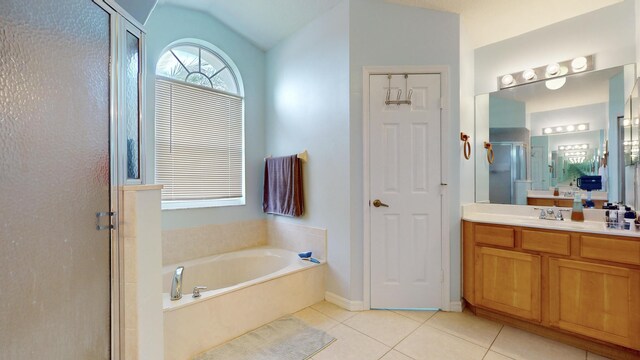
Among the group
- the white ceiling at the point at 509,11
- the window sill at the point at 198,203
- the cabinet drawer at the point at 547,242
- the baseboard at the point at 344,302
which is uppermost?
the white ceiling at the point at 509,11

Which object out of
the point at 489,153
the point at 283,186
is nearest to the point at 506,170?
the point at 489,153

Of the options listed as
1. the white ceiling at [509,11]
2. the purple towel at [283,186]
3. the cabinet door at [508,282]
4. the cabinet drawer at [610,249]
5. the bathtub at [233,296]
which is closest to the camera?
the cabinet drawer at [610,249]

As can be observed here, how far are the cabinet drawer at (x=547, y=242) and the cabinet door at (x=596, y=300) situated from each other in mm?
77

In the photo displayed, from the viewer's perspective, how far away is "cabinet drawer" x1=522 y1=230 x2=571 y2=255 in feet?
5.92

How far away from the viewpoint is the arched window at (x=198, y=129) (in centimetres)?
255

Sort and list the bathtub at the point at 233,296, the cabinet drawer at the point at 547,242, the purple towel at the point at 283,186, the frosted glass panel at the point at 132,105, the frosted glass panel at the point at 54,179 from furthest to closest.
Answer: the purple towel at the point at 283,186 < the cabinet drawer at the point at 547,242 < the bathtub at the point at 233,296 < the frosted glass panel at the point at 132,105 < the frosted glass panel at the point at 54,179

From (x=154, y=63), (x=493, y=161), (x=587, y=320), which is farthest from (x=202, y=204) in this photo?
(x=587, y=320)

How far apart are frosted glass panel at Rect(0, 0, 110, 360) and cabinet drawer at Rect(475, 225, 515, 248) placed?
8.15 feet

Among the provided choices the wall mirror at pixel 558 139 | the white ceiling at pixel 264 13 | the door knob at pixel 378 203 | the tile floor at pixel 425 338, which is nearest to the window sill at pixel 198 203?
the tile floor at pixel 425 338

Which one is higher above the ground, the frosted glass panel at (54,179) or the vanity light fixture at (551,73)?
the vanity light fixture at (551,73)

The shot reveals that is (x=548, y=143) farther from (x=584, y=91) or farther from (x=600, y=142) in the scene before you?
(x=584, y=91)

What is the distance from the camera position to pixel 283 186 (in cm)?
288

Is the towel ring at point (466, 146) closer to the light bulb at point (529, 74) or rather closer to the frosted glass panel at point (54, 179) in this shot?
the light bulb at point (529, 74)

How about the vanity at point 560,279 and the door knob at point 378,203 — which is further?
the door knob at point 378,203
